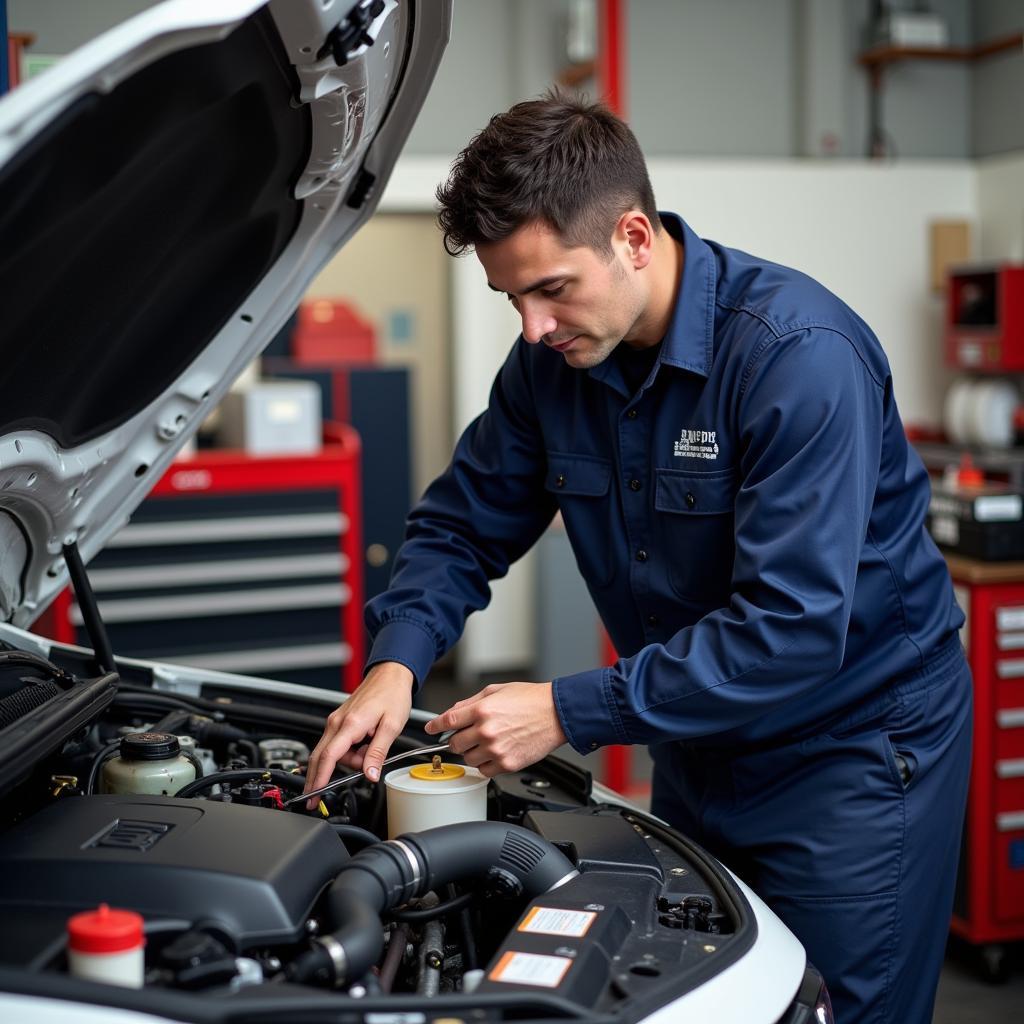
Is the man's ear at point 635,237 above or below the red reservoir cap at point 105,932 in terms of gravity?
above

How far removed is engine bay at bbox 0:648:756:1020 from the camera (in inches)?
34.7

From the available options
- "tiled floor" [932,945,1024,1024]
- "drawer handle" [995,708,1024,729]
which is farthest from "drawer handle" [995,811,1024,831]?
"tiled floor" [932,945,1024,1024]

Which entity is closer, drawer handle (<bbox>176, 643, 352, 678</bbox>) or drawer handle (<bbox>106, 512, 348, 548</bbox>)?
drawer handle (<bbox>106, 512, 348, 548</bbox>)

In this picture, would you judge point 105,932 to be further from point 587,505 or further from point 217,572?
point 217,572

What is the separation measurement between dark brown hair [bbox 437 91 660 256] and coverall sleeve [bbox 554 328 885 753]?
0.27m

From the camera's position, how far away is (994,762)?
269 cm

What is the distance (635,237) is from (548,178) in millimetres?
148

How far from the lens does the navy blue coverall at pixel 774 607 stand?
1219 millimetres

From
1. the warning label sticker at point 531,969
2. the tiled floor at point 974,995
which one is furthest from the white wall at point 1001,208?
the warning label sticker at point 531,969

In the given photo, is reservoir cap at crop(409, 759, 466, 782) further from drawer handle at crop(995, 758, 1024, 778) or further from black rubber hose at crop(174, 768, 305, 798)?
drawer handle at crop(995, 758, 1024, 778)

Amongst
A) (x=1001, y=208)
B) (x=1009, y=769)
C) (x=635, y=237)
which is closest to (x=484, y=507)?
(x=635, y=237)

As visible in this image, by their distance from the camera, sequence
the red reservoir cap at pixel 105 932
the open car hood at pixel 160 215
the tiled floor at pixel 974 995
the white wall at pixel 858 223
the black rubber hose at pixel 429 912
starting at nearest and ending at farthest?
1. the red reservoir cap at pixel 105 932
2. the open car hood at pixel 160 215
3. the black rubber hose at pixel 429 912
4. the tiled floor at pixel 974 995
5. the white wall at pixel 858 223

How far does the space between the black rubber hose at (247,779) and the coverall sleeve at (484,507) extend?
303mm

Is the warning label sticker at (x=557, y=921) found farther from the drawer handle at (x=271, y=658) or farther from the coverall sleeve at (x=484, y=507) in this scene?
the drawer handle at (x=271, y=658)
